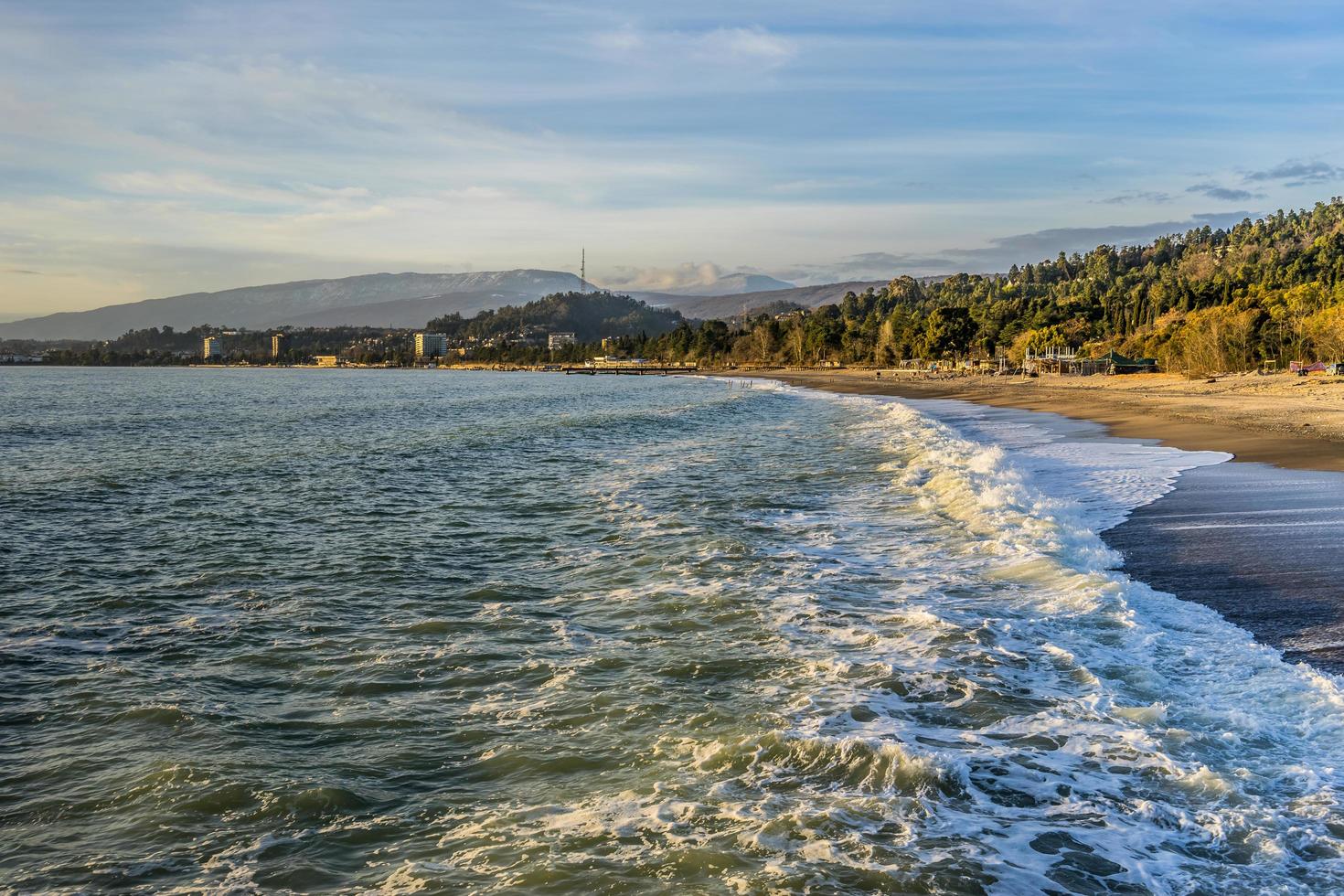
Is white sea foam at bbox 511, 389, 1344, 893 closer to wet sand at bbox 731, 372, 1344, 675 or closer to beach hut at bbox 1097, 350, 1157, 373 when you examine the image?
wet sand at bbox 731, 372, 1344, 675

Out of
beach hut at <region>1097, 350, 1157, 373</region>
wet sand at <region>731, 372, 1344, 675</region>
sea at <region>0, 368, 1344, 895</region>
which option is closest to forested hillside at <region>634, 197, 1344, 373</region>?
beach hut at <region>1097, 350, 1157, 373</region>

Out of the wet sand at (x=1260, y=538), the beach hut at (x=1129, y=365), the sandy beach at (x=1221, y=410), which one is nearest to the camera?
the wet sand at (x=1260, y=538)

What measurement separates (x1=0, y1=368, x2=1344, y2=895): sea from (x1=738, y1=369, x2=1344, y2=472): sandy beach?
12825 millimetres

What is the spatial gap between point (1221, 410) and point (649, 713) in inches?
1847

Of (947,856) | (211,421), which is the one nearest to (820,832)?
(947,856)

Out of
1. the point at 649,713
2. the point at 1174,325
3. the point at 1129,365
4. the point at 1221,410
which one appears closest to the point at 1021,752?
the point at 649,713

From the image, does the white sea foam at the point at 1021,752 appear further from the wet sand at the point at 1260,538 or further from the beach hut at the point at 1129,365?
the beach hut at the point at 1129,365


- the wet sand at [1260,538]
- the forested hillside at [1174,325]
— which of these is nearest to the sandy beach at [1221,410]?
the wet sand at [1260,538]

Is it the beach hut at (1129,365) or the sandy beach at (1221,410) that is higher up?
the beach hut at (1129,365)

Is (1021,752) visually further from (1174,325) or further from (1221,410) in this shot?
(1174,325)

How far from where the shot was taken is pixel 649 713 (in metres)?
7.50

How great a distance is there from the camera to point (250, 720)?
7.51 meters

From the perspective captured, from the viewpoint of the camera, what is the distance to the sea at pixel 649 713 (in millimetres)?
5297

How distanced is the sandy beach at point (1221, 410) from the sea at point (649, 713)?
12.8m
